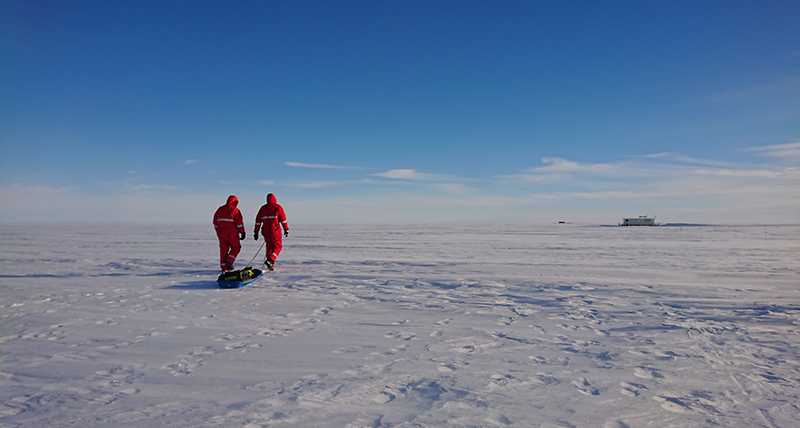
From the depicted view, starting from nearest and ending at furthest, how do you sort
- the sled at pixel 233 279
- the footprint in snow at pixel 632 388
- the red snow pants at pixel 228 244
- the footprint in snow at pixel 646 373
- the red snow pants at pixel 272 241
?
the footprint in snow at pixel 632 388 < the footprint in snow at pixel 646 373 < the sled at pixel 233 279 < the red snow pants at pixel 228 244 < the red snow pants at pixel 272 241

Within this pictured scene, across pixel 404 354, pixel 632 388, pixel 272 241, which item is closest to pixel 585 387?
pixel 632 388

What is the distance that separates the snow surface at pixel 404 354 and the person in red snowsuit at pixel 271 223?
1.95 metres

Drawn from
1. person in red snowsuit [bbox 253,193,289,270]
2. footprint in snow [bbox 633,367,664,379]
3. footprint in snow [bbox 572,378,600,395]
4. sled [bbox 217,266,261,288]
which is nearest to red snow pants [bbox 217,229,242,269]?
person in red snowsuit [bbox 253,193,289,270]

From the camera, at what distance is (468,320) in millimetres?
4691

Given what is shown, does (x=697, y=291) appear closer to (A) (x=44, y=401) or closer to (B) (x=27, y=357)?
(A) (x=44, y=401)

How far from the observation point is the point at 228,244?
8055 mm

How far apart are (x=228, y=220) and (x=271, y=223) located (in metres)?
1.21

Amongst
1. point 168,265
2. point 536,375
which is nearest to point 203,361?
point 536,375

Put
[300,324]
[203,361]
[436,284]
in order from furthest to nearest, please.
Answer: [436,284], [300,324], [203,361]

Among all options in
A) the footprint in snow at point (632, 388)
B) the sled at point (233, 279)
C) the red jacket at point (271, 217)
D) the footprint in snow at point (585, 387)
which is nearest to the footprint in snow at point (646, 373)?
the footprint in snow at point (632, 388)

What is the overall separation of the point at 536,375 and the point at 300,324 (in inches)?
106

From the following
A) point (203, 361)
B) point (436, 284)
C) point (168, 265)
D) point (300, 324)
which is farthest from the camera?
point (168, 265)

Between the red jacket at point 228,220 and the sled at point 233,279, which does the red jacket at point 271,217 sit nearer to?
the red jacket at point 228,220

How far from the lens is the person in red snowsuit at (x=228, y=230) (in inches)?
312
